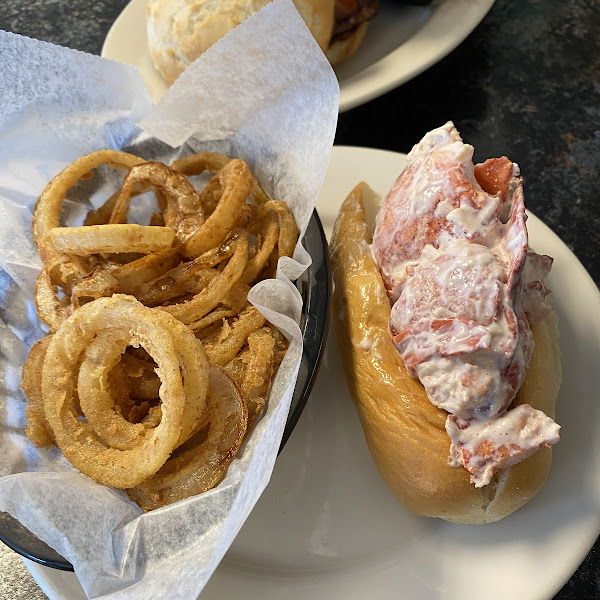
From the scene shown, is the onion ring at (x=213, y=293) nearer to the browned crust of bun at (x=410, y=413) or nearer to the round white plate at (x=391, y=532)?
the browned crust of bun at (x=410, y=413)

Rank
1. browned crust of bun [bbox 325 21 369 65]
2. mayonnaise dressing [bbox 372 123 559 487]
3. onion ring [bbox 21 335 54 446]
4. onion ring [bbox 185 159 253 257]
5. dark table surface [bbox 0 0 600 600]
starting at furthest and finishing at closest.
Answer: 1. browned crust of bun [bbox 325 21 369 65]
2. dark table surface [bbox 0 0 600 600]
3. onion ring [bbox 185 159 253 257]
4. onion ring [bbox 21 335 54 446]
5. mayonnaise dressing [bbox 372 123 559 487]

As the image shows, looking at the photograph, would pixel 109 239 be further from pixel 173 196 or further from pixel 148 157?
pixel 148 157

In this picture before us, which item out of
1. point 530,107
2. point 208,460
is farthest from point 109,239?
point 530,107

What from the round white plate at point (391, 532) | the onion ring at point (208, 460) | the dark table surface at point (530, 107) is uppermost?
the onion ring at point (208, 460)

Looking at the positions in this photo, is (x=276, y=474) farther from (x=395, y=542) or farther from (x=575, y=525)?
(x=575, y=525)

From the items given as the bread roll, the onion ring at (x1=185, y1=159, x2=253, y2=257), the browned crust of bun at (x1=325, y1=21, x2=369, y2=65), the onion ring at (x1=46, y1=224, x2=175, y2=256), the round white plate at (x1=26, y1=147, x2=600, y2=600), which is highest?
the bread roll

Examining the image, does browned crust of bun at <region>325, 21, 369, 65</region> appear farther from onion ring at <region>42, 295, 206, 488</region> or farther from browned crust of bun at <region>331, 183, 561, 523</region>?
onion ring at <region>42, 295, 206, 488</region>

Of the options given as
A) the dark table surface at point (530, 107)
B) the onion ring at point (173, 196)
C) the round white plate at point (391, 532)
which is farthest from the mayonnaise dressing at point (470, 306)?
the dark table surface at point (530, 107)

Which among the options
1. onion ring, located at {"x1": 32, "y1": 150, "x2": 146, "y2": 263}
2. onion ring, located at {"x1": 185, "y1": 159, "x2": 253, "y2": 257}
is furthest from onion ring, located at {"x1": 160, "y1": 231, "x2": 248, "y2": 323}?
onion ring, located at {"x1": 32, "y1": 150, "x2": 146, "y2": 263}
